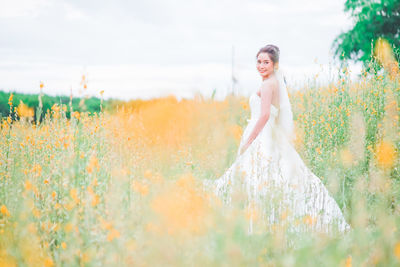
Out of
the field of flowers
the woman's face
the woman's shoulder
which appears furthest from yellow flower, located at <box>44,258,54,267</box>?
the woman's face

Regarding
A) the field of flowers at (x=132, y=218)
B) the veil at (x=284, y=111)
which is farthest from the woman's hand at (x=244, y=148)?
the veil at (x=284, y=111)

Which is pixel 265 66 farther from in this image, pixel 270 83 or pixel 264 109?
pixel 264 109

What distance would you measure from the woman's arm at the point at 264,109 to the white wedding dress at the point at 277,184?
93 millimetres

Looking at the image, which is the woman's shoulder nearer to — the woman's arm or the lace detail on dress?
the woman's arm

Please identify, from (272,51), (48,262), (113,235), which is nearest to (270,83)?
(272,51)

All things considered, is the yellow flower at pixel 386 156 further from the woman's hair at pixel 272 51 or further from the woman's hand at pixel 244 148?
the woman's hair at pixel 272 51

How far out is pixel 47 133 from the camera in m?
4.05

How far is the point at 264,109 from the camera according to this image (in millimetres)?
4273

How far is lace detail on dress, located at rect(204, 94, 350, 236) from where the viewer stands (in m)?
2.79

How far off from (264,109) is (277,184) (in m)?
1.41

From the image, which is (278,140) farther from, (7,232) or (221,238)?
(7,232)

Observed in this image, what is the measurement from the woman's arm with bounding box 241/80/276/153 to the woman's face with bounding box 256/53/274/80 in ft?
0.89

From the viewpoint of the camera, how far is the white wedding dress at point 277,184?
290cm

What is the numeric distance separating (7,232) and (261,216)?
1.80m
